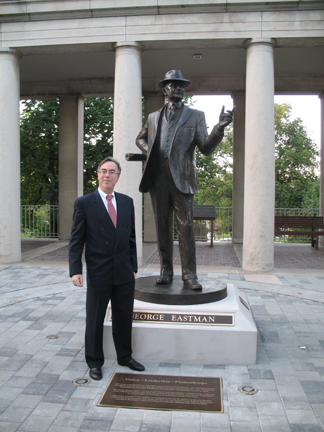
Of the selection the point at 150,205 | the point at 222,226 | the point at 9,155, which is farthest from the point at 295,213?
the point at 9,155

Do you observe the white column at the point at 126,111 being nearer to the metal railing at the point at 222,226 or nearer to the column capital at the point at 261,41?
the column capital at the point at 261,41

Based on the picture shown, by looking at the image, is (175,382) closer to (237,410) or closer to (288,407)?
(237,410)

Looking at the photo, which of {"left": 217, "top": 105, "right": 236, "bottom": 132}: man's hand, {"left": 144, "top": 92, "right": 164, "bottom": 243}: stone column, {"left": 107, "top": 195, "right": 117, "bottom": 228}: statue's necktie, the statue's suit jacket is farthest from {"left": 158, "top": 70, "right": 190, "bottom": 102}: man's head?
{"left": 144, "top": 92, "right": 164, "bottom": 243}: stone column

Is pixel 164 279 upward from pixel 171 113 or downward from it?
downward

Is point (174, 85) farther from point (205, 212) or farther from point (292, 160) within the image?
point (292, 160)

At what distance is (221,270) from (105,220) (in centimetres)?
632

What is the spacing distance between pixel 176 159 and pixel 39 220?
14080 millimetres

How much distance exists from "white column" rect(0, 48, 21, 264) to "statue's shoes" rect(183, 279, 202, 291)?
6.87m

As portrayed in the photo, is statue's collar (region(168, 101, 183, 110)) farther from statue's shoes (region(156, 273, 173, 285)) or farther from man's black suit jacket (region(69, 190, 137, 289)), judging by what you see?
statue's shoes (region(156, 273, 173, 285))

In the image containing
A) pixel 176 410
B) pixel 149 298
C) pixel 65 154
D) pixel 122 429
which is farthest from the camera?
pixel 65 154

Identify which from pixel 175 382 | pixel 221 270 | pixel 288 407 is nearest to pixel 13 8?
pixel 221 270

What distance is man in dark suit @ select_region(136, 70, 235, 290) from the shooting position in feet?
15.4

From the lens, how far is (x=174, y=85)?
467 centimetres

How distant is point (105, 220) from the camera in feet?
12.9
